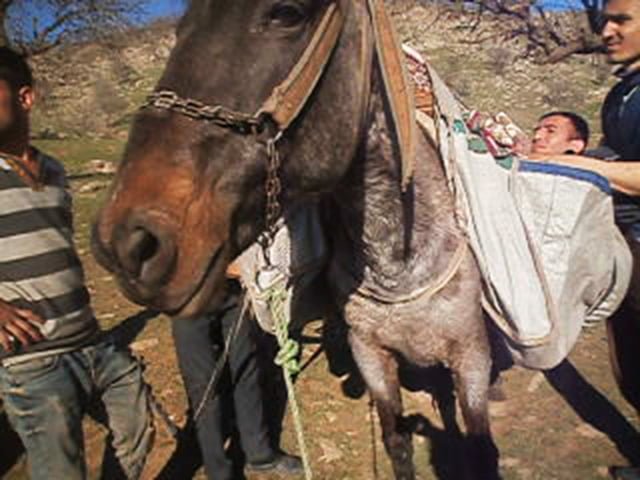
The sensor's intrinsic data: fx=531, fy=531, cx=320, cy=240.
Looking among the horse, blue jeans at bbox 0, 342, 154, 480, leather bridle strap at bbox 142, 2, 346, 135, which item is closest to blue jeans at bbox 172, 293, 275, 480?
blue jeans at bbox 0, 342, 154, 480

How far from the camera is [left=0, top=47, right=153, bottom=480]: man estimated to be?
2459 mm

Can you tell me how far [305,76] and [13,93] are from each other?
1.67 m

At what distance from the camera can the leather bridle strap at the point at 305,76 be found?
1602 millimetres

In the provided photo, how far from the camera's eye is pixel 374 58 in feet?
6.53

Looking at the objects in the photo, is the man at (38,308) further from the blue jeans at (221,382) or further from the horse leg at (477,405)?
the horse leg at (477,405)

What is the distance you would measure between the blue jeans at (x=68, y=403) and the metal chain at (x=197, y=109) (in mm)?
1614

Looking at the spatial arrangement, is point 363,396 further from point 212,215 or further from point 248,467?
point 212,215

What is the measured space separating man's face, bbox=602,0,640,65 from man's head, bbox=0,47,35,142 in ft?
9.19

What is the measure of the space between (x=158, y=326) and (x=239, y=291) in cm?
290

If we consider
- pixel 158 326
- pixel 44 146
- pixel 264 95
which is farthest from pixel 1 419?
pixel 44 146

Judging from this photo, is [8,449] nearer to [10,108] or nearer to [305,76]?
[10,108]

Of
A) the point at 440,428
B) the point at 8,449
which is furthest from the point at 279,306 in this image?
the point at 8,449

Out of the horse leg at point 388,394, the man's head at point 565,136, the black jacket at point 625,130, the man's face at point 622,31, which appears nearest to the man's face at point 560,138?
the man's head at point 565,136

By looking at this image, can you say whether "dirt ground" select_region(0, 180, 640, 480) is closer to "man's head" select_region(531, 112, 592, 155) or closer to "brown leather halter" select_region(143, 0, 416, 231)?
"man's head" select_region(531, 112, 592, 155)
